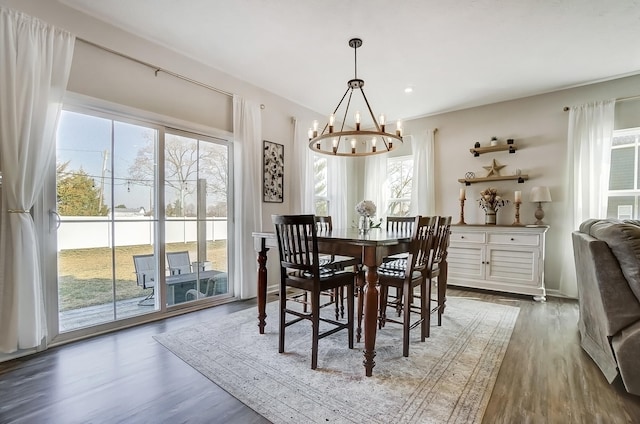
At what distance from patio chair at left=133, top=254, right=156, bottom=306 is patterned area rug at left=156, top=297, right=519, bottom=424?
64 centimetres

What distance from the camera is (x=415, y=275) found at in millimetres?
2510

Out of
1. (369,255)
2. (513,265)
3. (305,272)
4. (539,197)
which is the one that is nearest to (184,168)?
(305,272)

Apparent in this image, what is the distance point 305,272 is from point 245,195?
1.72 m

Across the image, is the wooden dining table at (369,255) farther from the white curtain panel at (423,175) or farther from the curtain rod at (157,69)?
the white curtain panel at (423,175)

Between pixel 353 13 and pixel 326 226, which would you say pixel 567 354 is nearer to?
pixel 326 226

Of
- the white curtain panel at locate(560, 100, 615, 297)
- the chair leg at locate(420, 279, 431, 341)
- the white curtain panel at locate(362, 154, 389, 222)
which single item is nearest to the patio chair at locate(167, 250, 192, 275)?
the chair leg at locate(420, 279, 431, 341)

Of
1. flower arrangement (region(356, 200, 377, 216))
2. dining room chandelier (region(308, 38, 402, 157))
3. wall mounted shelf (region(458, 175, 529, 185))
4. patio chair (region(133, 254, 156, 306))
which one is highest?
dining room chandelier (region(308, 38, 402, 157))

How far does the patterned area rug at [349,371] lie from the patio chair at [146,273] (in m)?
0.64

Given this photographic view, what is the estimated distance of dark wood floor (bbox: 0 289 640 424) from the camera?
61.2 inches

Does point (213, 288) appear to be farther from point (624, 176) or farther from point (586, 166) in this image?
point (624, 176)

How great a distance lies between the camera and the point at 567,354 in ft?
7.46

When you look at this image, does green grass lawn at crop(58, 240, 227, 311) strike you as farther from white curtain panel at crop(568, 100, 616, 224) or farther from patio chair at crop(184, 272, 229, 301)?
white curtain panel at crop(568, 100, 616, 224)

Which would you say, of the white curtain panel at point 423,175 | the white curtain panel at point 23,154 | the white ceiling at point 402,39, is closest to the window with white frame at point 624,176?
the white ceiling at point 402,39

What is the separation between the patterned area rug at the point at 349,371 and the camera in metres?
1.60
